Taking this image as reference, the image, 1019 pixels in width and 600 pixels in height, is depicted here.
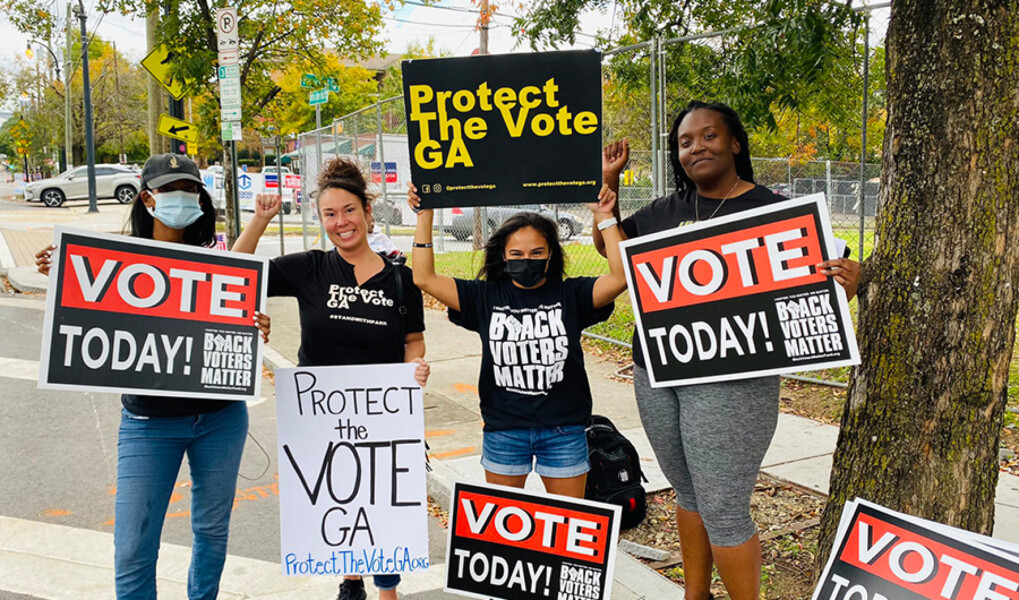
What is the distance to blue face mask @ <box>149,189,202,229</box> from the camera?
303 cm

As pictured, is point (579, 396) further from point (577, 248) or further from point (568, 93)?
point (577, 248)

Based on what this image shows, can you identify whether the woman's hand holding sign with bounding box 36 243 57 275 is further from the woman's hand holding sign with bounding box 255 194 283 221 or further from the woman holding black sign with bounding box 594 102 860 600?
the woman holding black sign with bounding box 594 102 860 600

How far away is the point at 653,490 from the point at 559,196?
220 cm

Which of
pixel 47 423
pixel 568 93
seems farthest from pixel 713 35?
pixel 47 423

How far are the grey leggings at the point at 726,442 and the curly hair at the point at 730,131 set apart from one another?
0.78 m

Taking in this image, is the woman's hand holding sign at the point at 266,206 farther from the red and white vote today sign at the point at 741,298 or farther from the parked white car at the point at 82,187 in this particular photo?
the parked white car at the point at 82,187

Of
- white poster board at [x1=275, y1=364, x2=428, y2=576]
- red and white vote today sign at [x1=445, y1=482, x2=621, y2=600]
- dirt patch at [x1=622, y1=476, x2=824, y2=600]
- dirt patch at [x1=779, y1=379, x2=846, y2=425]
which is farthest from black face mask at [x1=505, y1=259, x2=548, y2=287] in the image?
dirt patch at [x1=779, y1=379, x2=846, y2=425]

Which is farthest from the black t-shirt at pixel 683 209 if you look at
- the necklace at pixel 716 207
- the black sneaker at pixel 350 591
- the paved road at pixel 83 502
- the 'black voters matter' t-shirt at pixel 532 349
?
the paved road at pixel 83 502

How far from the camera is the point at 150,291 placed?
2.96 metres

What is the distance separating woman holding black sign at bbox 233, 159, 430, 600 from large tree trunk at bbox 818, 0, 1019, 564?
175 cm

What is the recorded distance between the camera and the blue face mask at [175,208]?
3.03 meters

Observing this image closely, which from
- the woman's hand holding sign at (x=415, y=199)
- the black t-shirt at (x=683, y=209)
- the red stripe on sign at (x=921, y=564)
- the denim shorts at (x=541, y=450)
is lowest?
the red stripe on sign at (x=921, y=564)

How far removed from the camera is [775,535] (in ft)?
12.9

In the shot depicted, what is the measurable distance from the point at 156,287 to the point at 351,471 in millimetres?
1024
